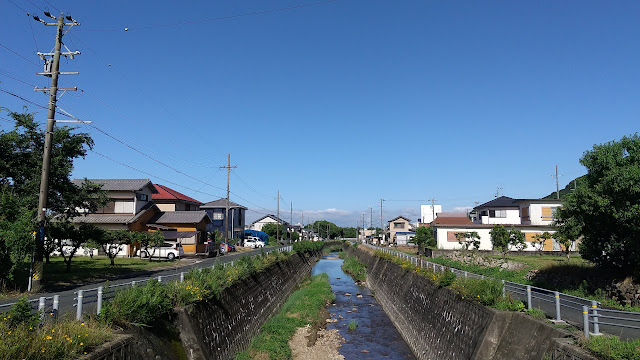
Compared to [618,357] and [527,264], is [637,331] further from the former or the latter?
[527,264]

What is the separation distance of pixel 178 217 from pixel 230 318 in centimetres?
3474

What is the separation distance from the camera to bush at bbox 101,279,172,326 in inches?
359

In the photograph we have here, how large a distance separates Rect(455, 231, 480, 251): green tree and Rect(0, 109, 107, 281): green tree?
37275mm

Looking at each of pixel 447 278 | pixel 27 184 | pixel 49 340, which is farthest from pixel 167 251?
pixel 49 340

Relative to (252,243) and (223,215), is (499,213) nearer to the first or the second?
(252,243)

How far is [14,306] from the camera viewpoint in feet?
22.9

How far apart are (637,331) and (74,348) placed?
41.1 feet

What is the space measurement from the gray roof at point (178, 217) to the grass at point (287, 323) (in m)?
21.9

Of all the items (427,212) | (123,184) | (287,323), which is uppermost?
(123,184)

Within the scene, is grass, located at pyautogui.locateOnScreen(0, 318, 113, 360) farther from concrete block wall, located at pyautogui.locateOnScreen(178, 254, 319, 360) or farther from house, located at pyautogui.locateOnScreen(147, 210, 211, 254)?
house, located at pyautogui.locateOnScreen(147, 210, 211, 254)

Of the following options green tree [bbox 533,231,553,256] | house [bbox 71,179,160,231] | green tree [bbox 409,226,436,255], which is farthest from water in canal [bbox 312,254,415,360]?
house [bbox 71,179,160,231]

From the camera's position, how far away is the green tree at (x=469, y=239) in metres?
43.2

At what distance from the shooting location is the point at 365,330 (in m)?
22.8

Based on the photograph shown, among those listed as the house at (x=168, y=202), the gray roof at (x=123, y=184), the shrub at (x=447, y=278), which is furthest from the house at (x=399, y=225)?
the shrub at (x=447, y=278)
